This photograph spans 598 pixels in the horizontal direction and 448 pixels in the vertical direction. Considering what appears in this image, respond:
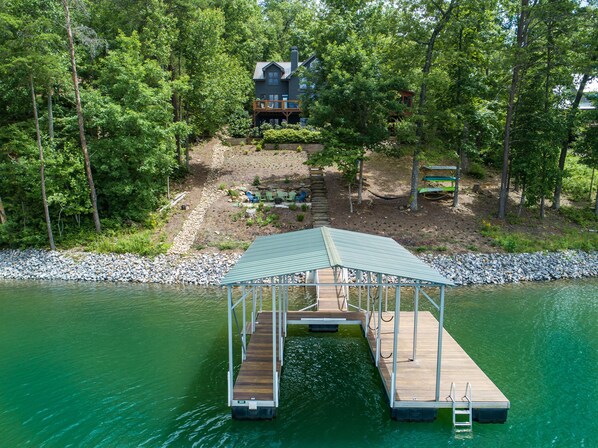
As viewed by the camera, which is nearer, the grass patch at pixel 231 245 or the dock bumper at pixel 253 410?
the dock bumper at pixel 253 410

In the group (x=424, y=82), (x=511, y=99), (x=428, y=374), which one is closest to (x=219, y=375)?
(x=428, y=374)

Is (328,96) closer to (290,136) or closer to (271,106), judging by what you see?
(290,136)

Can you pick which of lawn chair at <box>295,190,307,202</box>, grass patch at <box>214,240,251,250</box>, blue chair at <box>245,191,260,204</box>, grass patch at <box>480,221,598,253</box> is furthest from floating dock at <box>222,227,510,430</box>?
lawn chair at <box>295,190,307,202</box>

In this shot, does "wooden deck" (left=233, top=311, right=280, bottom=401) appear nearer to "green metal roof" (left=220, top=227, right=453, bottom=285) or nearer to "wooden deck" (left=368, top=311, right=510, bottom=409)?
"green metal roof" (left=220, top=227, right=453, bottom=285)

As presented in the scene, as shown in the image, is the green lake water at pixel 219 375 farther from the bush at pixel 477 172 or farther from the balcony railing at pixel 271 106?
the balcony railing at pixel 271 106

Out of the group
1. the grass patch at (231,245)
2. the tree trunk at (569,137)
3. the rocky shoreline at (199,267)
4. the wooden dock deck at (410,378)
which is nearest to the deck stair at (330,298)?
the wooden dock deck at (410,378)

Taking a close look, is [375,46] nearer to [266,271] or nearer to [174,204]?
[174,204]

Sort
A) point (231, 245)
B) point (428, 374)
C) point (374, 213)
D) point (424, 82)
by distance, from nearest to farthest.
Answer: point (428, 374) → point (231, 245) → point (424, 82) → point (374, 213)
